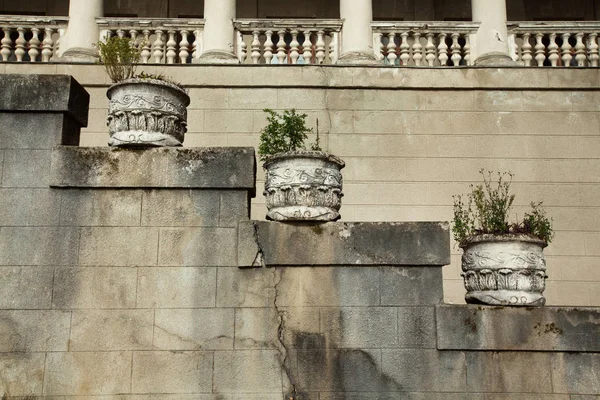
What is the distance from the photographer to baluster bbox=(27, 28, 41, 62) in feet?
43.2

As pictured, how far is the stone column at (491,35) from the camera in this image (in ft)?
42.9

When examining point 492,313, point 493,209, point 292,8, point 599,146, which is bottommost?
point 492,313

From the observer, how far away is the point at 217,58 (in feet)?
42.6

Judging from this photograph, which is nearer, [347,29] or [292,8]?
[347,29]

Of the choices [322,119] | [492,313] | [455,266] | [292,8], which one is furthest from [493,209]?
[292,8]

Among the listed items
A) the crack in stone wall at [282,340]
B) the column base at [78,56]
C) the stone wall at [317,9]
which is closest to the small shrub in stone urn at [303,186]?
the crack in stone wall at [282,340]

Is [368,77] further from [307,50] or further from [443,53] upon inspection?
[443,53]

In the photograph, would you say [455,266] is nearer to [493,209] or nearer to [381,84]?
[381,84]

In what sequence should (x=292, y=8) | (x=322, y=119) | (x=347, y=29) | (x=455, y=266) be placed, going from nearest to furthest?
(x=455, y=266) → (x=322, y=119) → (x=347, y=29) → (x=292, y=8)

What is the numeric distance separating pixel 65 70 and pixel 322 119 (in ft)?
16.9

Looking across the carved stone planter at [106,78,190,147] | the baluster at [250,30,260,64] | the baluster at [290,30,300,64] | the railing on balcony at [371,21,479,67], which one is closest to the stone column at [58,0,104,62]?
the baluster at [250,30,260,64]

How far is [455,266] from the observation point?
11688 millimetres

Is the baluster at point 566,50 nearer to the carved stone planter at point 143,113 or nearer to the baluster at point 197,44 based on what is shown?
the baluster at point 197,44

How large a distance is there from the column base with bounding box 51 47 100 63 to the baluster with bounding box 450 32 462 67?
23.3 ft
